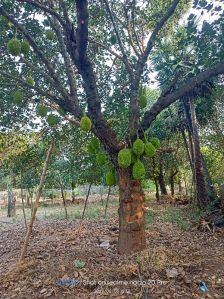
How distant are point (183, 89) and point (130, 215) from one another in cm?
200

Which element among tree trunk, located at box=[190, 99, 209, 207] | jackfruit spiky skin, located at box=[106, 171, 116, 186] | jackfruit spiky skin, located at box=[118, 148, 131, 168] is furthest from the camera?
tree trunk, located at box=[190, 99, 209, 207]

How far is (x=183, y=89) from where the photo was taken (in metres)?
4.62

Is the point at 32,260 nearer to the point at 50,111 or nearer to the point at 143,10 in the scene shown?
the point at 50,111

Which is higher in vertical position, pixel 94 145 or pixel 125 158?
pixel 94 145

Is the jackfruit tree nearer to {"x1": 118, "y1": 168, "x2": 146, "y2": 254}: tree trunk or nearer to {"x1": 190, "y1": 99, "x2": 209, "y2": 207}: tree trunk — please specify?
{"x1": 118, "y1": 168, "x2": 146, "y2": 254}: tree trunk

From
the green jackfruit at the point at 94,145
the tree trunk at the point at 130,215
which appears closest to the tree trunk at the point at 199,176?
the tree trunk at the point at 130,215

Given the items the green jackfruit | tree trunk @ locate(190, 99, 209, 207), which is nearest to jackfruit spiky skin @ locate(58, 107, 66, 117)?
the green jackfruit

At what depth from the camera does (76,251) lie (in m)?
5.34

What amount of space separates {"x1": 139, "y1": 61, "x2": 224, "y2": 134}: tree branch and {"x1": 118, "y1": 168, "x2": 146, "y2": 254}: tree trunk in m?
0.85

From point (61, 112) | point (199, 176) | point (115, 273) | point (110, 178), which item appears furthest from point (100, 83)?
point (199, 176)

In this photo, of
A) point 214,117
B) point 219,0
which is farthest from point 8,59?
point 214,117

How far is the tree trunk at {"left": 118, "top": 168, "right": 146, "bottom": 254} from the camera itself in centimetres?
491

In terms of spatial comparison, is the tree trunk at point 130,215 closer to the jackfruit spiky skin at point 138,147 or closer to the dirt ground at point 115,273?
the dirt ground at point 115,273

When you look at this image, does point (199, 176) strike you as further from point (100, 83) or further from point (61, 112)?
point (61, 112)
